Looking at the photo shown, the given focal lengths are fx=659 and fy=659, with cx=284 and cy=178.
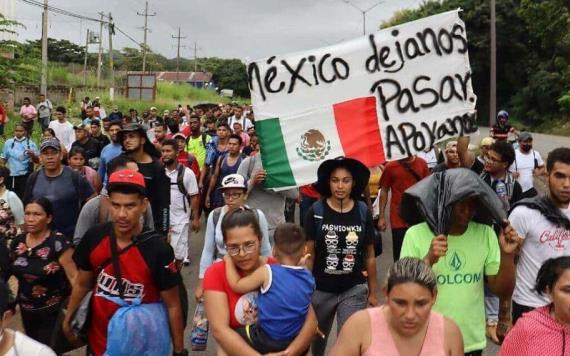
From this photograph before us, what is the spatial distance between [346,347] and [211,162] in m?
6.21

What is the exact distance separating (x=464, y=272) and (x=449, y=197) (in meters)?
0.40

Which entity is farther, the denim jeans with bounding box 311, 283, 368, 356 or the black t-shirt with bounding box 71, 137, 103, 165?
the black t-shirt with bounding box 71, 137, 103, 165

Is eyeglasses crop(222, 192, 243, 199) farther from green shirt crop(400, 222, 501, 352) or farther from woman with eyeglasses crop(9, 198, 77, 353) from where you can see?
green shirt crop(400, 222, 501, 352)

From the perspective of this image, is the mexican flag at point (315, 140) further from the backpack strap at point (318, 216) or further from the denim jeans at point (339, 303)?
the denim jeans at point (339, 303)

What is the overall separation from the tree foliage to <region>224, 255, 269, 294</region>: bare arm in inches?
1400

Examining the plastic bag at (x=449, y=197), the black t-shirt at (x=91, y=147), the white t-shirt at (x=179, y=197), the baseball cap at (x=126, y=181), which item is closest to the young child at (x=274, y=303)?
the baseball cap at (x=126, y=181)

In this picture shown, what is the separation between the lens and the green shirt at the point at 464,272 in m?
3.33

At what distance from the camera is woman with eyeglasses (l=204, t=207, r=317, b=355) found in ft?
9.99

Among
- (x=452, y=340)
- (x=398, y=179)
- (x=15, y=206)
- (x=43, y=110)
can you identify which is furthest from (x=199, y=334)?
(x=43, y=110)

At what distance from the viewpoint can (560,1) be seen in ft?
98.3

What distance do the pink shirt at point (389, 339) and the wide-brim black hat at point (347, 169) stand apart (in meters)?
1.89

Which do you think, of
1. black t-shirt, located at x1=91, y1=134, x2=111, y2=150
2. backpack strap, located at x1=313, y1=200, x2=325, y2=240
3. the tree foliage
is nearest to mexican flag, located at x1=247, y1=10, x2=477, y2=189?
backpack strap, located at x1=313, y1=200, x2=325, y2=240

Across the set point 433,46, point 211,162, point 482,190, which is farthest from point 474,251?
point 211,162

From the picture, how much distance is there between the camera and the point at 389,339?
101 inches
